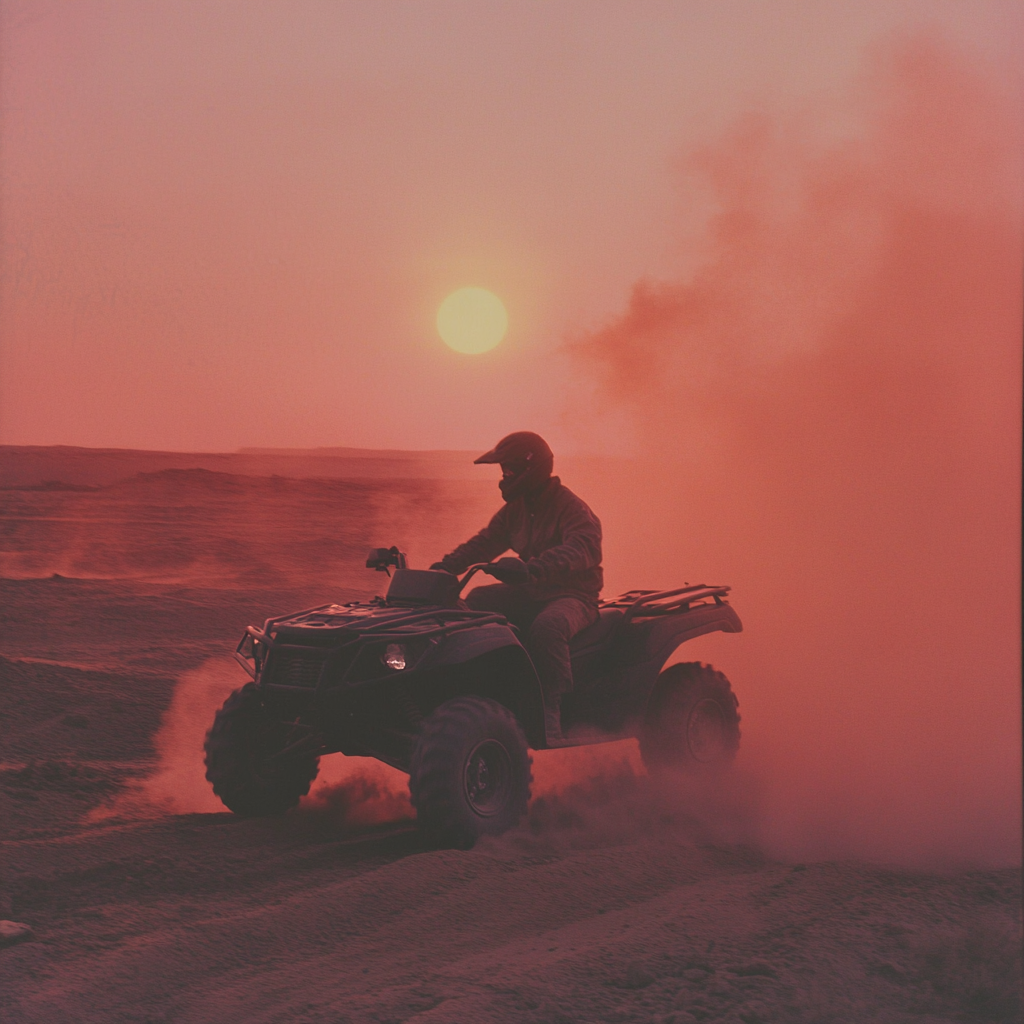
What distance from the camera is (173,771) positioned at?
820 cm

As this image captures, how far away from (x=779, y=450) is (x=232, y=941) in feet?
32.1

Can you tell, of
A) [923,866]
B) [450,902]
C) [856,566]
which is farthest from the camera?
[856,566]

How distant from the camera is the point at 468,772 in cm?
565

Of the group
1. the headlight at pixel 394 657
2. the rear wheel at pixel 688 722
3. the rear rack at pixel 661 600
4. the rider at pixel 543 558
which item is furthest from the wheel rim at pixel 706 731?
the headlight at pixel 394 657

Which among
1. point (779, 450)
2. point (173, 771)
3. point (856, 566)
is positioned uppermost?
point (779, 450)

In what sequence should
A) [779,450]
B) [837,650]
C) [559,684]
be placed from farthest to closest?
[779,450] < [837,650] < [559,684]

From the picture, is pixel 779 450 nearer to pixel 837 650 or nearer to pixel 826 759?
pixel 837 650

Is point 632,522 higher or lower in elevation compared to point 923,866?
higher

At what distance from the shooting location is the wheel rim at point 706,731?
23.7ft

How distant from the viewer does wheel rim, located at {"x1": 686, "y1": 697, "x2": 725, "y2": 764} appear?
7.23 meters

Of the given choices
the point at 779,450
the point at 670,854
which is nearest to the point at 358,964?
the point at 670,854

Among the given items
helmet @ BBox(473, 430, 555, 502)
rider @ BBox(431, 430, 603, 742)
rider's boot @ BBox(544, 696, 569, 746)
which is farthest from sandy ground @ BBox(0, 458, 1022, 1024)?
helmet @ BBox(473, 430, 555, 502)

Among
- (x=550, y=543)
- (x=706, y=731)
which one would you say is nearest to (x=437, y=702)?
(x=550, y=543)

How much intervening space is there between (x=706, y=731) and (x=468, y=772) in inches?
88.2
